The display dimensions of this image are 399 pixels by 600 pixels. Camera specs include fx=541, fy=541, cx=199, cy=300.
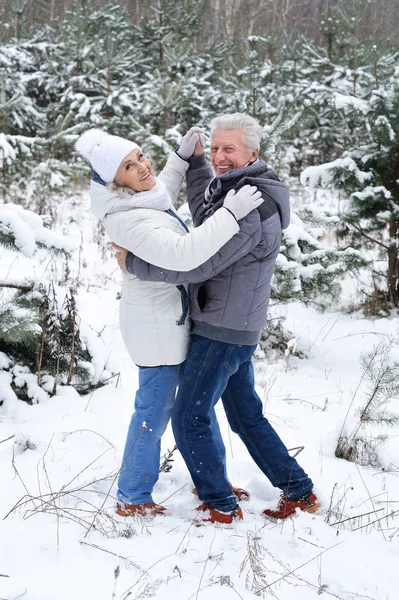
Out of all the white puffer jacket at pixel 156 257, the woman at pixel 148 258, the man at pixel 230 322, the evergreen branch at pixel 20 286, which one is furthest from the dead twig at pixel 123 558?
the evergreen branch at pixel 20 286

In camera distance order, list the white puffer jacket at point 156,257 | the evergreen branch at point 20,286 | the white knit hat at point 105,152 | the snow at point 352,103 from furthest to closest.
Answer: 1. the snow at point 352,103
2. the evergreen branch at point 20,286
3. the white knit hat at point 105,152
4. the white puffer jacket at point 156,257

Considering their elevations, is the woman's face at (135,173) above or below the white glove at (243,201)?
above

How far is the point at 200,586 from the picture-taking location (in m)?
2.00

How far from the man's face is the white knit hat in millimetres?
375

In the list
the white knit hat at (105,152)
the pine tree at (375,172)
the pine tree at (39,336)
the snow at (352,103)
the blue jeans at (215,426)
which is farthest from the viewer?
the snow at (352,103)

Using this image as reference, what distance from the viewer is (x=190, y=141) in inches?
110

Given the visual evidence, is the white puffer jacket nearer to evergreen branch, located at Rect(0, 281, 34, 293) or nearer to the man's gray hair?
the man's gray hair

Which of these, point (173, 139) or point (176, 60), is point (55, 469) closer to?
point (173, 139)

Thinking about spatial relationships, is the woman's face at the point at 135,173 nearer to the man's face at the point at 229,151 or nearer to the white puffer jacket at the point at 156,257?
the white puffer jacket at the point at 156,257

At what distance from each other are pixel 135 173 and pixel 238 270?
619 mm

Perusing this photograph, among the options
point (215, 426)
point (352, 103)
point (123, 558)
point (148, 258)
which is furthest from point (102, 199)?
point (352, 103)

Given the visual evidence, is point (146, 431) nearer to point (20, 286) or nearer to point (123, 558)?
point (123, 558)

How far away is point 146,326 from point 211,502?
0.89 meters

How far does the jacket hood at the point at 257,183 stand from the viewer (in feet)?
7.65
